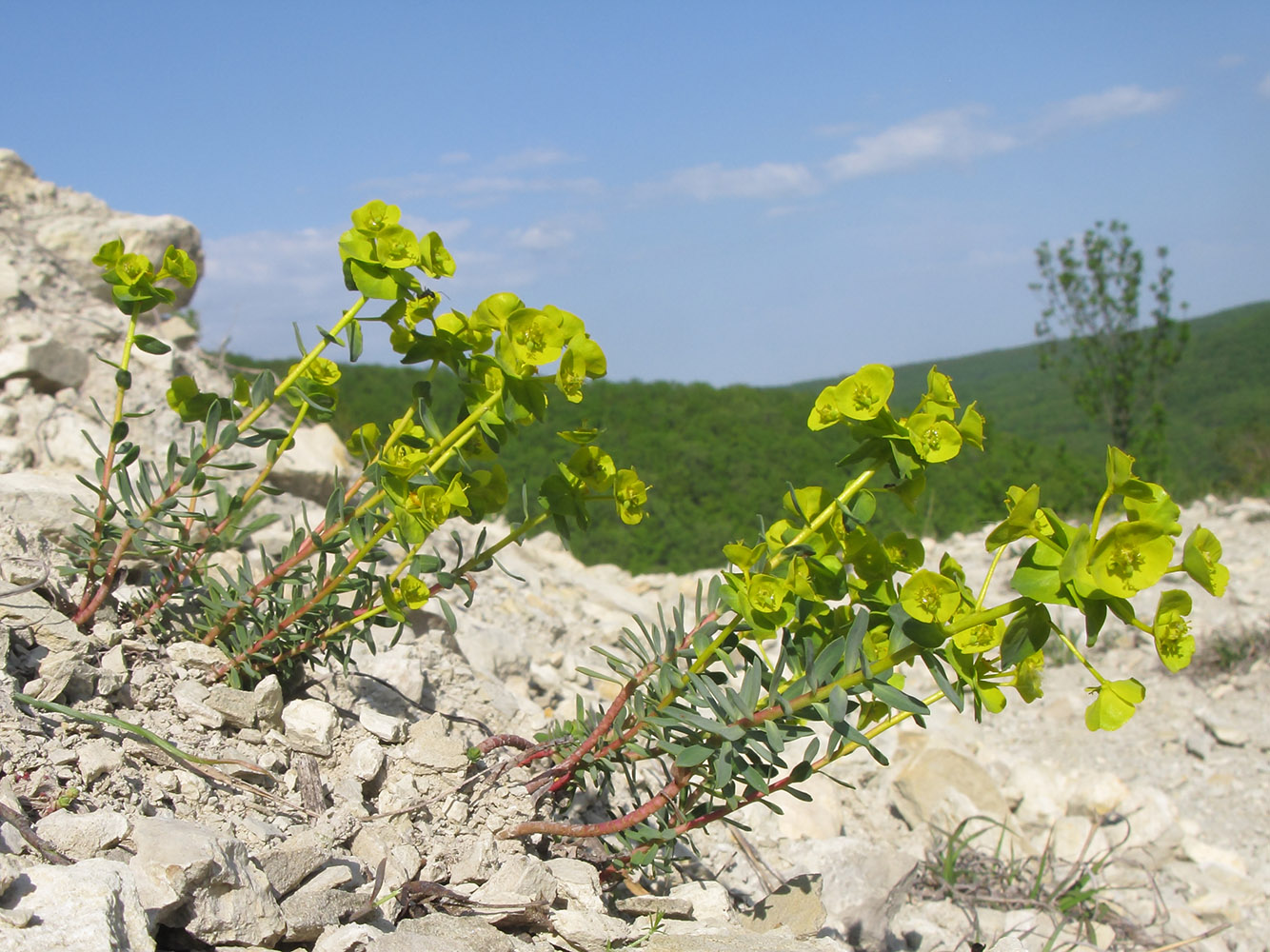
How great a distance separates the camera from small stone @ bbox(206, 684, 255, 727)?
2115mm

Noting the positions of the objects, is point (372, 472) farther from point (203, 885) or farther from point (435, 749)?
point (203, 885)

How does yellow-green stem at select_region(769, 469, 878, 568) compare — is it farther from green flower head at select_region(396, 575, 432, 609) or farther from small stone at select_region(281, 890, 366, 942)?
small stone at select_region(281, 890, 366, 942)

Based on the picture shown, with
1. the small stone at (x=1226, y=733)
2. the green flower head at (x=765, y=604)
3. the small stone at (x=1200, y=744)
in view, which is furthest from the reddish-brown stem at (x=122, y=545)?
the small stone at (x=1226, y=733)

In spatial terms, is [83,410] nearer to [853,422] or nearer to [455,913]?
[455,913]

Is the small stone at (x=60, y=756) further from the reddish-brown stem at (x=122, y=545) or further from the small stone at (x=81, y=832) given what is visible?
the reddish-brown stem at (x=122, y=545)

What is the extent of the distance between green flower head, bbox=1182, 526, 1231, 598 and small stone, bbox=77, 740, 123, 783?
1879 millimetres

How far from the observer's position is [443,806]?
2.08 meters

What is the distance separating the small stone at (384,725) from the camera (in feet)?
7.43

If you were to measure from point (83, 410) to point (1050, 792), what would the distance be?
184 inches

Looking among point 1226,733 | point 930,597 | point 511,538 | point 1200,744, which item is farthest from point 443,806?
point 1226,733

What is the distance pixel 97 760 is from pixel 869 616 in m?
1.44

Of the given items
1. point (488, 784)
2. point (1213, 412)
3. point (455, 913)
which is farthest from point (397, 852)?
point (1213, 412)

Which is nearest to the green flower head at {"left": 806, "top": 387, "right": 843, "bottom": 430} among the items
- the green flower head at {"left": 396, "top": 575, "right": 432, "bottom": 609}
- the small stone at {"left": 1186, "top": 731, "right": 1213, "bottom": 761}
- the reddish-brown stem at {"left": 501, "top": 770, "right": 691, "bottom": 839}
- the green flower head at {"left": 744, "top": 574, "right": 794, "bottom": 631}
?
the green flower head at {"left": 744, "top": 574, "right": 794, "bottom": 631}

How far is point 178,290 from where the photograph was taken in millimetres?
6742
